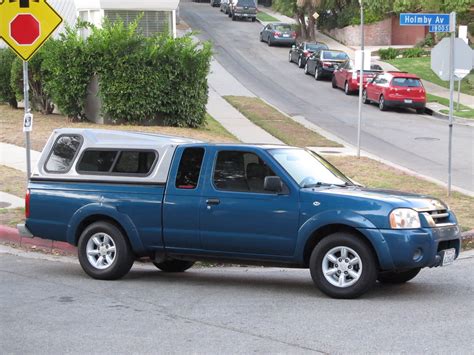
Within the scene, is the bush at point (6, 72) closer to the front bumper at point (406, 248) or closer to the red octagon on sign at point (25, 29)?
the red octagon on sign at point (25, 29)

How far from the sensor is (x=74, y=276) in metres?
11.2

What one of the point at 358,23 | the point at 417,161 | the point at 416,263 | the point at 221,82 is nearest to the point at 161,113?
the point at 417,161

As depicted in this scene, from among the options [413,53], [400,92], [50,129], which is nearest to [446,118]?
[400,92]

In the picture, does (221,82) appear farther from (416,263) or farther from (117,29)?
(416,263)

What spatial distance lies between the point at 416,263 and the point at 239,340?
247 centimetres

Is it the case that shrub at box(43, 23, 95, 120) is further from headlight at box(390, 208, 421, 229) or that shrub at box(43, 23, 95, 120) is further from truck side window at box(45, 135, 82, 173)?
headlight at box(390, 208, 421, 229)

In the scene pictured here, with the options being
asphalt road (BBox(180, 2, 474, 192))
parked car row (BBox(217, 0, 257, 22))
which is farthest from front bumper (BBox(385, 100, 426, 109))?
parked car row (BBox(217, 0, 257, 22))

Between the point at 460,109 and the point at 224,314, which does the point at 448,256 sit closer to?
the point at 224,314

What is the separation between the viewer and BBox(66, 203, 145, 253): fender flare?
10.8m

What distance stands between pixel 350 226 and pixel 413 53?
4532 centimetres

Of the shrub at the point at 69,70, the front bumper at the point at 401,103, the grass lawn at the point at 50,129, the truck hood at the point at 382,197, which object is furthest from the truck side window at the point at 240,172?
the front bumper at the point at 401,103

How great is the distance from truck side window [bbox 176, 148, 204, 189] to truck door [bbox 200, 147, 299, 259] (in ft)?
0.54

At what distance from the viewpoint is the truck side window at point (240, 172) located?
10.4 metres

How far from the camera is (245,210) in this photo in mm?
10219
